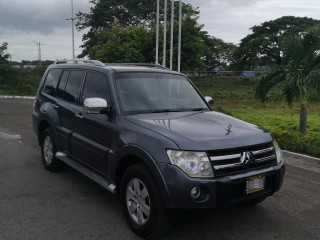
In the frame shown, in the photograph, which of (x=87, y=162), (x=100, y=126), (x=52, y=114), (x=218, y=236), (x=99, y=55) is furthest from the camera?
(x=99, y=55)

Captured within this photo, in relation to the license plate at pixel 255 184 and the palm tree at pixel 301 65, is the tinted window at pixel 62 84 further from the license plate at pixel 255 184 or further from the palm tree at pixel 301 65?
the palm tree at pixel 301 65

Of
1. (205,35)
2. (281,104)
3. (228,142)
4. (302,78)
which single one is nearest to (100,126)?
(228,142)

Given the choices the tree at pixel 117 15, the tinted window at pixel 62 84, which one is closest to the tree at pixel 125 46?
the tree at pixel 117 15

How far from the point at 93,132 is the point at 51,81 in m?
2.09

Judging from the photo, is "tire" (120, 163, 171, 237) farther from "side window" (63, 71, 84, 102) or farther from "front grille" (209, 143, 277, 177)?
"side window" (63, 71, 84, 102)

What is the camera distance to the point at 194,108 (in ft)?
16.1

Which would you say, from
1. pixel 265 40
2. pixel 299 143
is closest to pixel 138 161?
pixel 299 143

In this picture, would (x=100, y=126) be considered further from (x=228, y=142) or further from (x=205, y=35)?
(x=205, y=35)

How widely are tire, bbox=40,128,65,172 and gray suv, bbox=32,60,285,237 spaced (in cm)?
37

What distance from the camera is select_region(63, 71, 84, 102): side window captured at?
5340 mm

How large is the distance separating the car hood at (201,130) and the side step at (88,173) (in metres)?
0.82

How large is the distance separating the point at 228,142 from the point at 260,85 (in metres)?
6.48

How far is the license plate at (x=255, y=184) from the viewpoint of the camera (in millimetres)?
3718

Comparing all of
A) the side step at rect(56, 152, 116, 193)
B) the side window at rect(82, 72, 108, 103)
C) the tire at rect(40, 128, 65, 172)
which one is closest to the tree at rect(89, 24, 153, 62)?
the tire at rect(40, 128, 65, 172)
